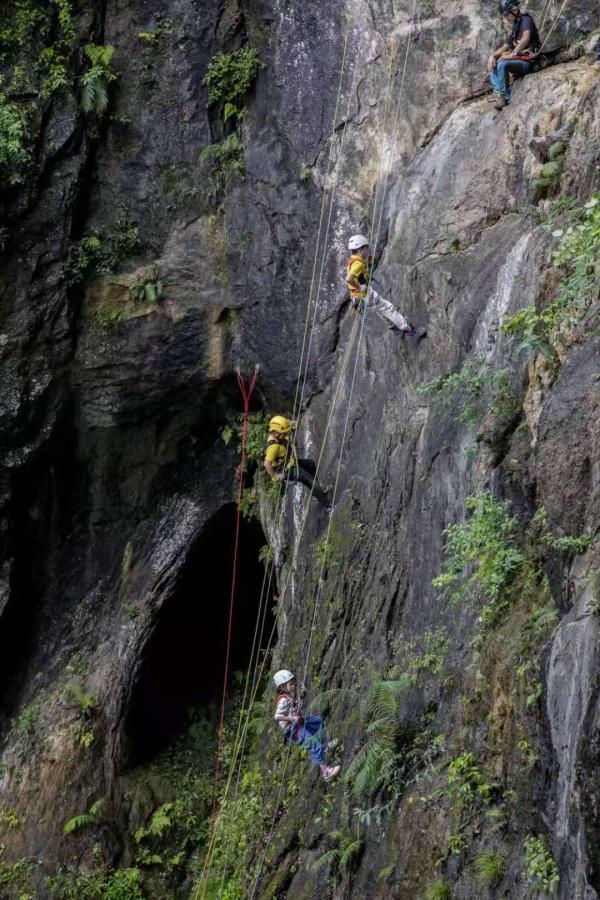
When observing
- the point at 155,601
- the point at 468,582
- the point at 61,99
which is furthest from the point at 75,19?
the point at 468,582

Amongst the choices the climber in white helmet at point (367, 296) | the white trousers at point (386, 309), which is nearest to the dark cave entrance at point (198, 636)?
the climber in white helmet at point (367, 296)

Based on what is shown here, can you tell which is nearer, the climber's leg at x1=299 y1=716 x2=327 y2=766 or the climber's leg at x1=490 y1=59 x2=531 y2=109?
the climber's leg at x1=299 y1=716 x2=327 y2=766

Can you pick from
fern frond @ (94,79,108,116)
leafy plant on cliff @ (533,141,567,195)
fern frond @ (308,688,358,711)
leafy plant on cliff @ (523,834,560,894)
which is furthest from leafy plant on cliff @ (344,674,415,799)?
fern frond @ (94,79,108,116)

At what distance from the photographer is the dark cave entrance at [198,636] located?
644 inches

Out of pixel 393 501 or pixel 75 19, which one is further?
pixel 75 19

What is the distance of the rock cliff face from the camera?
272 inches

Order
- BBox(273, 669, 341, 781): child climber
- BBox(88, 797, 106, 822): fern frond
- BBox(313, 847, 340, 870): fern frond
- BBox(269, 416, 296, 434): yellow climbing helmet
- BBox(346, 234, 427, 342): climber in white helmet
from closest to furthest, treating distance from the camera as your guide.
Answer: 1. BBox(313, 847, 340, 870): fern frond
2. BBox(273, 669, 341, 781): child climber
3. BBox(346, 234, 427, 342): climber in white helmet
4. BBox(269, 416, 296, 434): yellow climbing helmet
5. BBox(88, 797, 106, 822): fern frond

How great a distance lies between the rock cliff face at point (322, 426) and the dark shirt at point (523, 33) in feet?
0.53

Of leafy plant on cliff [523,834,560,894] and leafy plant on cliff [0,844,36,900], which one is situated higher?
leafy plant on cliff [523,834,560,894]

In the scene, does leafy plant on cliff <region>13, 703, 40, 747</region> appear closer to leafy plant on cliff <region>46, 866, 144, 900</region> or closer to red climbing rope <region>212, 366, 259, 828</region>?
leafy plant on cliff <region>46, 866, 144, 900</region>

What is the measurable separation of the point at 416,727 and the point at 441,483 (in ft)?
7.06

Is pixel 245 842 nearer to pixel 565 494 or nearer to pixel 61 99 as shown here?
pixel 565 494

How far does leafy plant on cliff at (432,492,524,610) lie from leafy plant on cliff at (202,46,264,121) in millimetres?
8854

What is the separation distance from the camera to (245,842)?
1173cm
